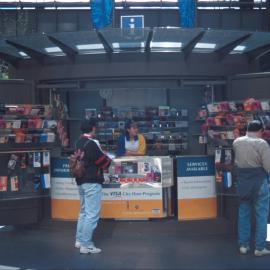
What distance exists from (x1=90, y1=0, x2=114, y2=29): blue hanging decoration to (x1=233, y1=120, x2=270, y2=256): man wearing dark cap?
11432 mm

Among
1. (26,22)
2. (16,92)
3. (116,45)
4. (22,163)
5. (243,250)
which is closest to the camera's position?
(243,250)

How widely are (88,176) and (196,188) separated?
1991 millimetres

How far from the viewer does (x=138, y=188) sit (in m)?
7.78

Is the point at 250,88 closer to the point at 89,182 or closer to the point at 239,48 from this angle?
the point at 239,48

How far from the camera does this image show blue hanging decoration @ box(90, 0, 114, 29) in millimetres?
17188

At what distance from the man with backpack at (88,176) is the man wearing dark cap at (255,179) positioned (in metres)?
1.83

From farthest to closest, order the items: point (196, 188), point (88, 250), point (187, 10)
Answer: point (187, 10) → point (196, 188) → point (88, 250)

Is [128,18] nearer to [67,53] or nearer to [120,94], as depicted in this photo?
[67,53]

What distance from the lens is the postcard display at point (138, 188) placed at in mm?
7754

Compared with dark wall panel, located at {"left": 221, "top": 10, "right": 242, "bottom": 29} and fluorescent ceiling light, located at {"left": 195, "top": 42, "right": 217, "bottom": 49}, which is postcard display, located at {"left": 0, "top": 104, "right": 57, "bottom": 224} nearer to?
fluorescent ceiling light, located at {"left": 195, "top": 42, "right": 217, "bottom": 49}

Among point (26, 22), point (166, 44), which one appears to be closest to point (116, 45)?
point (166, 44)

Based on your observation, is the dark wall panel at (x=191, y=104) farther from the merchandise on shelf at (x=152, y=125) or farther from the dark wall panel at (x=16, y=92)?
the dark wall panel at (x=16, y=92)

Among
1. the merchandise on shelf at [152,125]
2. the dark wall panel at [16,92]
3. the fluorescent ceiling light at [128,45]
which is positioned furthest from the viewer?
the merchandise on shelf at [152,125]

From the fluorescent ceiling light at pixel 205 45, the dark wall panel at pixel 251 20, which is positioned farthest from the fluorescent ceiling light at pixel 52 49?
the dark wall panel at pixel 251 20
